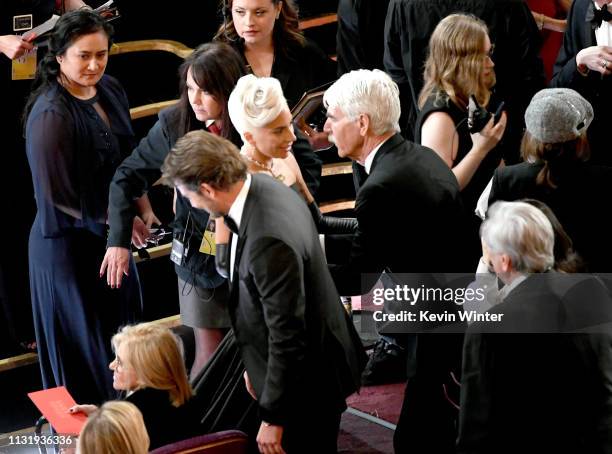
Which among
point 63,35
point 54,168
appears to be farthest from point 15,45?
point 54,168

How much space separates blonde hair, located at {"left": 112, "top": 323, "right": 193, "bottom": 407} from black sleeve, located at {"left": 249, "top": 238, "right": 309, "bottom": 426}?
411 mm

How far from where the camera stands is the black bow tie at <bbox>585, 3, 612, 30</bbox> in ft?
17.5

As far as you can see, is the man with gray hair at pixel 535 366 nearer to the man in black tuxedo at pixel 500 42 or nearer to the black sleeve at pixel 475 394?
the black sleeve at pixel 475 394

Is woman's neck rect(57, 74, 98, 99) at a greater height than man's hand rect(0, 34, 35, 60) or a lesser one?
lesser

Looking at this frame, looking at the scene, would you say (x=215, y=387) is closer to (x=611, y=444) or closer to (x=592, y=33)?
(x=611, y=444)

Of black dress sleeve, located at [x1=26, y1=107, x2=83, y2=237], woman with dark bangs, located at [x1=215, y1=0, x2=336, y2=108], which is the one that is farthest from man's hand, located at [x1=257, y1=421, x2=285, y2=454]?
woman with dark bangs, located at [x1=215, y1=0, x2=336, y2=108]

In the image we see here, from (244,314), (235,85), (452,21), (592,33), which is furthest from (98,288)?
(592,33)

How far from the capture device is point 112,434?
358 cm

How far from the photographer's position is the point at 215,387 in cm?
449

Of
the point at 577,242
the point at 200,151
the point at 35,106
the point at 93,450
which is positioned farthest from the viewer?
the point at 35,106

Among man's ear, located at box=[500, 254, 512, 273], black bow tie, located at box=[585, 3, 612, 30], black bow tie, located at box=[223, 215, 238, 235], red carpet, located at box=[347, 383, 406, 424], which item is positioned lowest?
red carpet, located at box=[347, 383, 406, 424]

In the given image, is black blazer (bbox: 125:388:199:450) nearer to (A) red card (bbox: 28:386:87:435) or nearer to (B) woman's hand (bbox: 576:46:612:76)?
(A) red card (bbox: 28:386:87:435)

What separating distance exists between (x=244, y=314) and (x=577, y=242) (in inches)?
51.0

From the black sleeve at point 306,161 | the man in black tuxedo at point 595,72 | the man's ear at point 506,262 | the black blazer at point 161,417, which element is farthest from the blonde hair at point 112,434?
the man in black tuxedo at point 595,72
